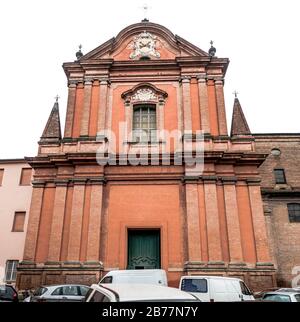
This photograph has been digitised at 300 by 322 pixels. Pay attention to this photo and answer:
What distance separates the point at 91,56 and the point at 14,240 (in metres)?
13.2

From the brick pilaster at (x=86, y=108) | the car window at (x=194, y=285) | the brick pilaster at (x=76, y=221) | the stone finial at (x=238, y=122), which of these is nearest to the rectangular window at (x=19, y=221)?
the brick pilaster at (x=76, y=221)

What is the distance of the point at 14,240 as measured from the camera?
22.1m

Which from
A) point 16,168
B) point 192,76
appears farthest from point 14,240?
point 192,76

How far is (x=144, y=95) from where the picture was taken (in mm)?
18516

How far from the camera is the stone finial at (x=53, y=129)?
17594mm

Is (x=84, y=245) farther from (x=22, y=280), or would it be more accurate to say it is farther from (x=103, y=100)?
(x=103, y=100)

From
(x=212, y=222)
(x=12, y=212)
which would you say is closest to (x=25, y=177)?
(x=12, y=212)

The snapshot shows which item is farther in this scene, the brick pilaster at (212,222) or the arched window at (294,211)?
the arched window at (294,211)

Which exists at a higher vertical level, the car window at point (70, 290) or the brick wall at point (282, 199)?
the brick wall at point (282, 199)

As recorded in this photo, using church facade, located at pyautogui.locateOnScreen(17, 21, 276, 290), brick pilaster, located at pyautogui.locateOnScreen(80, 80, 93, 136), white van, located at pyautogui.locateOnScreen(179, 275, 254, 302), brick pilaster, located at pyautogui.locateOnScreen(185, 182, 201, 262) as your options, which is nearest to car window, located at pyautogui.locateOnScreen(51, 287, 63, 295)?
church facade, located at pyautogui.locateOnScreen(17, 21, 276, 290)

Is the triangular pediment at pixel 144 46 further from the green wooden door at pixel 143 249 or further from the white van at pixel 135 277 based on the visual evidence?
the white van at pixel 135 277

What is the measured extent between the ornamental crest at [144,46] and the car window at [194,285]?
1355cm
